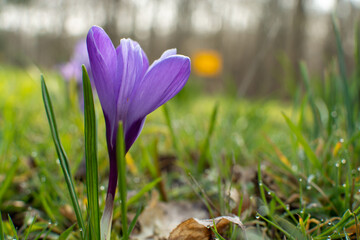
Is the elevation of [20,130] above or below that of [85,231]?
below

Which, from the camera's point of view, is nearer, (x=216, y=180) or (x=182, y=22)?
(x=216, y=180)

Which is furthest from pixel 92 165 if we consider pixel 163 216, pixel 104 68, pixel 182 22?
pixel 182 22

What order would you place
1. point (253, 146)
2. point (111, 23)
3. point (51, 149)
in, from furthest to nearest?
1. point (111, 23)
2. point (253, 146)
3. point (51, 149)

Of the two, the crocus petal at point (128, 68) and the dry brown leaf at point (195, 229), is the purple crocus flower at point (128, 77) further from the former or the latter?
the dry brown leaf at point (195, 229)

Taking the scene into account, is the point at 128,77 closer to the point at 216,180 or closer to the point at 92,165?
the point at 92,165

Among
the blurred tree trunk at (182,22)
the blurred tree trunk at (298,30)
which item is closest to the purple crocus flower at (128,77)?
the blurred tree trunk at (298,30)

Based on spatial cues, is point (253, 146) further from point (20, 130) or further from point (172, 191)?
point (20, 130)

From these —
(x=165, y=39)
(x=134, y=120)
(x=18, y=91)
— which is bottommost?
(x=165, y=39)

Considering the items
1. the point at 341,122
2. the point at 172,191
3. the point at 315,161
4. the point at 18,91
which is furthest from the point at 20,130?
the point at 18,91
